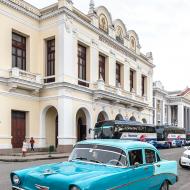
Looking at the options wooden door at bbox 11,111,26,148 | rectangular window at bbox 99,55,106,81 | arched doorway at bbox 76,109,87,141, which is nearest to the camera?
wooden door at bbox 11,111,26,148

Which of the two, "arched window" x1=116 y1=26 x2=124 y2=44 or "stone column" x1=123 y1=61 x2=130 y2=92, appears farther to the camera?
"stone column" x1=123 y1=61 x2=130 y2=92

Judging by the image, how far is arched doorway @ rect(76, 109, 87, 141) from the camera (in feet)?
121

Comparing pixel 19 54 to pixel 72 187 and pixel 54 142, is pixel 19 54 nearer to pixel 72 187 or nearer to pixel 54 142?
pixel 54 142

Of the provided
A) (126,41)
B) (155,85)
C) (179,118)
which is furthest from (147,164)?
(179,118)

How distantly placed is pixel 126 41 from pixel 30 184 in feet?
129

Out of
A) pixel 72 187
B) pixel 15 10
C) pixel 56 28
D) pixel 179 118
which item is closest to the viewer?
pixel 72 187

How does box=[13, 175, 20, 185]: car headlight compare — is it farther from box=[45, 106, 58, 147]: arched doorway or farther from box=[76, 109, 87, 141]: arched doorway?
box=[76, 109, 87, 141]: arched doorway

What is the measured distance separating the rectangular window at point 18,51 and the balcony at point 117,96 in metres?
8.12

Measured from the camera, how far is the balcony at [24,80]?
28438 mm

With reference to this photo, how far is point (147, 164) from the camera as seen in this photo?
→ 26.8ft

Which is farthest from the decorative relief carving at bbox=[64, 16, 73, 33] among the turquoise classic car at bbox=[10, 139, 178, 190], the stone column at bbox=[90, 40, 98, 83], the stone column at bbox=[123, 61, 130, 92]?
the turquoise classic car at bbox=[10, 139, 178, 190]

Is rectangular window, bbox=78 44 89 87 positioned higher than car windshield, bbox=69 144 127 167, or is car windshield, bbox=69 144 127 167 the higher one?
rectangular window, bbox=78 44 89 87

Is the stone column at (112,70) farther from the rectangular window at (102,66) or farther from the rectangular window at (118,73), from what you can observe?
the rectangular window at (118,73)

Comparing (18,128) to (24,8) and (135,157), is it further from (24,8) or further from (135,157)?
(135,157)
